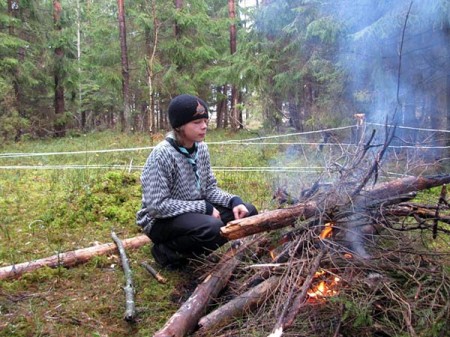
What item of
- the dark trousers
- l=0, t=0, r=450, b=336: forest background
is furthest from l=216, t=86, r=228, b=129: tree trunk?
the dark trousers

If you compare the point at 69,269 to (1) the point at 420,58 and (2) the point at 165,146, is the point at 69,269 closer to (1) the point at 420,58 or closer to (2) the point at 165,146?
(2) the point at 165,146

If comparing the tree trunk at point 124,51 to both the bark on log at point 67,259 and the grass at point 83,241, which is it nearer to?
the grass at point 83,241

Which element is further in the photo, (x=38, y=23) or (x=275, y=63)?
(x=38, y=23)

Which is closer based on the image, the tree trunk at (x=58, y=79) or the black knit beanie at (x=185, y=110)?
the black knit beanie at (x=185, y=110)

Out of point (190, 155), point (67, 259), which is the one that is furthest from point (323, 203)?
point (67, 259)

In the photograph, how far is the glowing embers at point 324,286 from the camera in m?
2.36

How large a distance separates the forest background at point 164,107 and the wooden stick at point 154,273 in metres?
0.06

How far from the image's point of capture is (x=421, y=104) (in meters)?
6.71

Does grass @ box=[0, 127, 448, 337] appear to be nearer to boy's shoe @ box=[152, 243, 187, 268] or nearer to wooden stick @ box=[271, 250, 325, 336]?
boy's shoe @ box=[152, 243, 187, 268]

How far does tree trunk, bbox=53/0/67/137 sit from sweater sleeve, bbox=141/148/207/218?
15863 millimetres

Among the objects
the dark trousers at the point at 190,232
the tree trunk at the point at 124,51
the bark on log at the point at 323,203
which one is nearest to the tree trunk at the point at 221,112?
the tree trunk at the point at 124,51

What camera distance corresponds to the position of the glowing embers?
7.74ft

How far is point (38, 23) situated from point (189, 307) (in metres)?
17.7

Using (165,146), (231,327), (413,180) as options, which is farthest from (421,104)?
(231,327)
